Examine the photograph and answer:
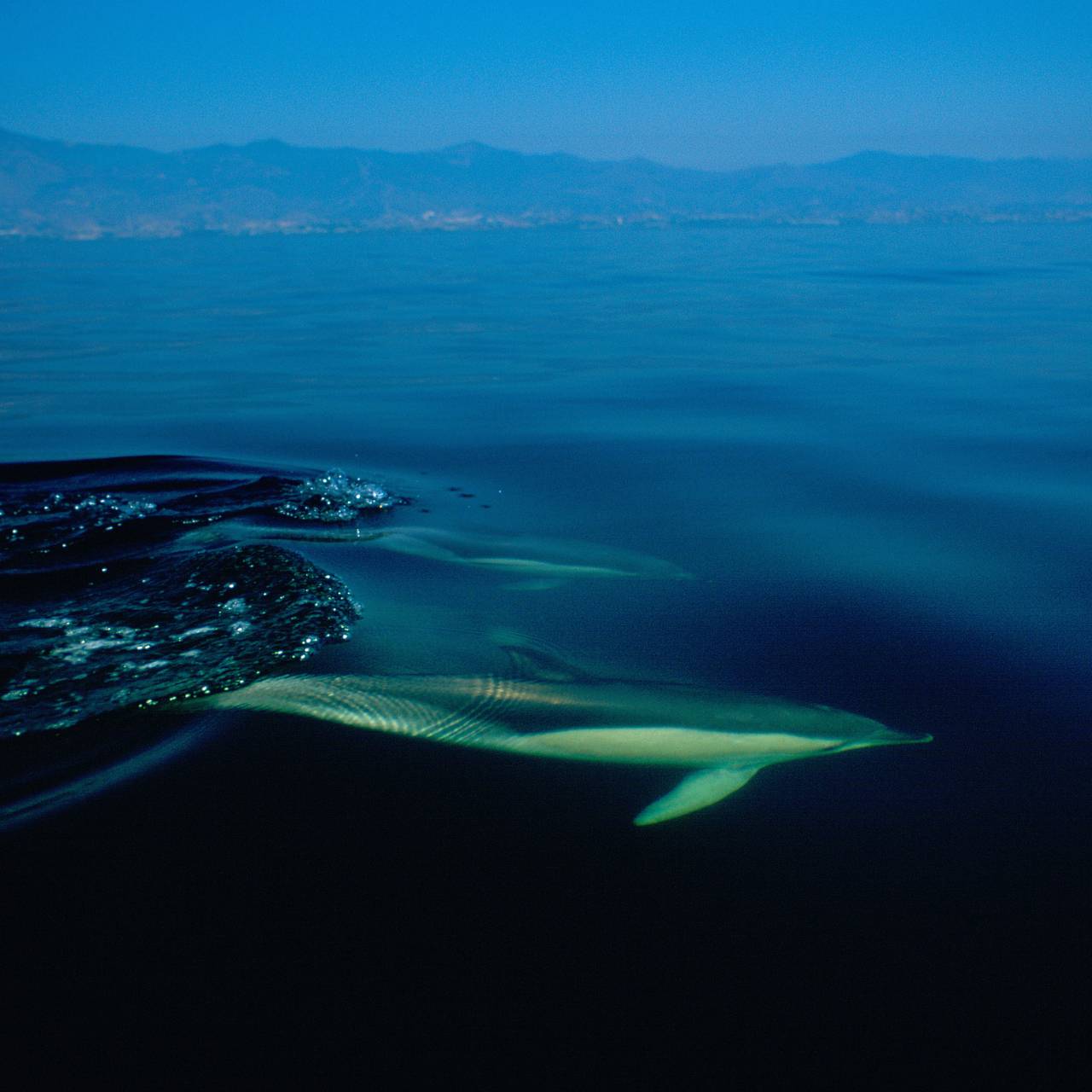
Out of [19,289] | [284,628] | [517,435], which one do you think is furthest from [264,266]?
[284,628]

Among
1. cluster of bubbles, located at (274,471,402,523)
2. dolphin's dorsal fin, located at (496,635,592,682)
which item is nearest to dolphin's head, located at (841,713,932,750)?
dolphin's dorsal fin, located at (496,635,592,682)

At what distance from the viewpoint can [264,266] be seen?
162ft

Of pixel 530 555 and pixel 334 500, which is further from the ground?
pixel 334 500

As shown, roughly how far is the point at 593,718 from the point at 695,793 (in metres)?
0.82

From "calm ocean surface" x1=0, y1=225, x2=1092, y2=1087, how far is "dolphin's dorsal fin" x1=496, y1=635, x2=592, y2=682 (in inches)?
5.1

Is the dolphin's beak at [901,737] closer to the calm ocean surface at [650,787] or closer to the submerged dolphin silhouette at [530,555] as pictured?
the calm ocean surface at [650,787]

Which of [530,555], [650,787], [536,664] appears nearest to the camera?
[650,787]

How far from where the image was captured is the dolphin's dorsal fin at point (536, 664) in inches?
229

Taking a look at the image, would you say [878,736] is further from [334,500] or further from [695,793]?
[334,500]

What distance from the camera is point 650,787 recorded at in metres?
4.77

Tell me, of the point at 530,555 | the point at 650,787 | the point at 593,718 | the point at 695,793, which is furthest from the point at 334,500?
the point at 695,793

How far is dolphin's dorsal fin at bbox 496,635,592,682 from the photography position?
5.83 meters

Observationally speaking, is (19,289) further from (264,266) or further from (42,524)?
(42,524)

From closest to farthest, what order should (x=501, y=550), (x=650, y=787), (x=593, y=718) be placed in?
(x=650, y=787) < (x=593, y=718) < (x=501, y=550)
